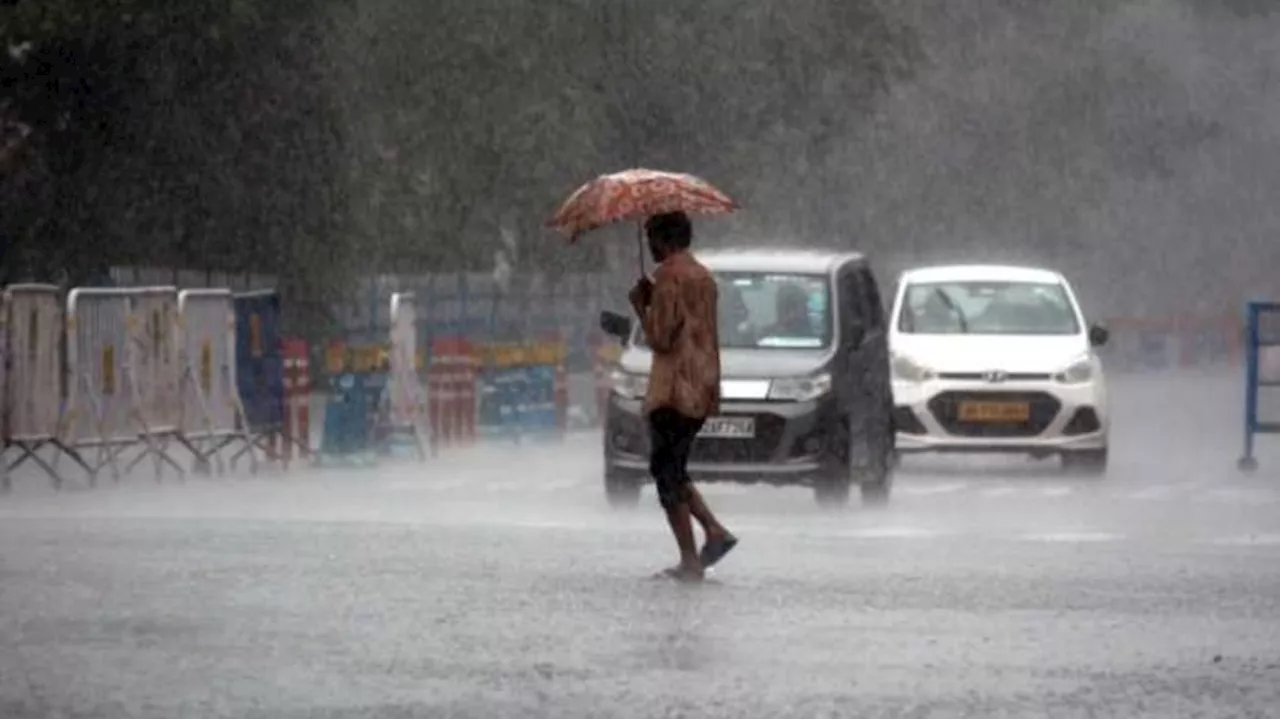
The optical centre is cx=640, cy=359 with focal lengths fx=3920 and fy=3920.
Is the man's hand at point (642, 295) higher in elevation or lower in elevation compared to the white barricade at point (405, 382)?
higher

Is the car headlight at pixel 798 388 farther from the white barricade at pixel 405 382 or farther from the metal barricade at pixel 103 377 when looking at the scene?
the white barricade at pixel 405 382

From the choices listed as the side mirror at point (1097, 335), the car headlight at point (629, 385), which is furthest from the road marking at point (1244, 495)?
the car headlight at point (629, 385)

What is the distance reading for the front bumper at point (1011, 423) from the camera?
31.7 m

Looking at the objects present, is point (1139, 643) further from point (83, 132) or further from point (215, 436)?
point (83, 132)

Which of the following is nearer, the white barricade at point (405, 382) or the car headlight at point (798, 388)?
the car headlight at point (798, 388)

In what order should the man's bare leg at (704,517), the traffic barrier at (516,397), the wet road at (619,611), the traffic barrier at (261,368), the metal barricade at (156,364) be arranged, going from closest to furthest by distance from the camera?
the wet road at (619,611) < the man's bare leg at (704,517) < the metal barricade at (156,364) < the traffic barrier at (261,368) < the traffic barrier at (516,397)

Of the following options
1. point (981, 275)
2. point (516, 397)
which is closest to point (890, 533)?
point (981, 275)

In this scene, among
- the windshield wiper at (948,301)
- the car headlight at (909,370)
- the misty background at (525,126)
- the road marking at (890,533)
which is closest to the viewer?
the road marking at (890,533)

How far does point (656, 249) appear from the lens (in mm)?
18266

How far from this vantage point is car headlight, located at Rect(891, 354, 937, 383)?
31938 mm

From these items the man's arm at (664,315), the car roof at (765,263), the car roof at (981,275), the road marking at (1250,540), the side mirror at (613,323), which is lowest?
the road marking at (1250,540)

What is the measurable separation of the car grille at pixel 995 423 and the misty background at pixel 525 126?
15714 millimetres

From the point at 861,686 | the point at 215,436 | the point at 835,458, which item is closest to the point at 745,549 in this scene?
the point at 835,458

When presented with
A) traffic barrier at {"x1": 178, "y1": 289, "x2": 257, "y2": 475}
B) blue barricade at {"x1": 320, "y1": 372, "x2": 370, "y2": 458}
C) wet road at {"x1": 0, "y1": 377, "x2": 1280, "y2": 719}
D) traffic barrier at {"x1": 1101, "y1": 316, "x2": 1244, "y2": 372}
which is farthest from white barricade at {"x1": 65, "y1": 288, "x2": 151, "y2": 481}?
traffic barrier at {"x1": 1101, "y1": 316, "x2": 1244, "y2": 372}
